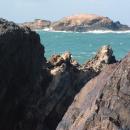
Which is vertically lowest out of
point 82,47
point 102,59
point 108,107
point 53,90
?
point 82,47

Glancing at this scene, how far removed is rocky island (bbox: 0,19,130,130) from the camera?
40.3 ft

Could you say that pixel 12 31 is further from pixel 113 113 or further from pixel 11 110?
pixel 113 113

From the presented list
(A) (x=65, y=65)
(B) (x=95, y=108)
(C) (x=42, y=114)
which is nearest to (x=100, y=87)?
(B) (x=95, y=108)

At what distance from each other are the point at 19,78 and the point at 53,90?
2163mm

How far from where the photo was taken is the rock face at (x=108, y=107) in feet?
39.5

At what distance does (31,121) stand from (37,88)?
1086 millimetres

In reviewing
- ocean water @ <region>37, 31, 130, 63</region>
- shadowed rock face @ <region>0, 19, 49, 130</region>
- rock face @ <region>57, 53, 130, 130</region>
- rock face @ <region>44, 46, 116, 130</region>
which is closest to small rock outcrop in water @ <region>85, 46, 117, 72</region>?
rock face @ <region>44, 46, 116, 130</region>

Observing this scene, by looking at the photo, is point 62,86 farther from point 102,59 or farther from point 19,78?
point 102,59

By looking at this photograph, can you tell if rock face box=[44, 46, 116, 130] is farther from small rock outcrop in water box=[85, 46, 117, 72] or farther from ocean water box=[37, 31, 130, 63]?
ocean water box=[37, 31, 130, 63]

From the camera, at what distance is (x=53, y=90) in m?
20.0

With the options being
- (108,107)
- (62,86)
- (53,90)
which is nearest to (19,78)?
(53,90)

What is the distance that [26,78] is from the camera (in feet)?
60.8

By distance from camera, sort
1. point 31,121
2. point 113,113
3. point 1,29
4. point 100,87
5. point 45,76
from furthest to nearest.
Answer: point 45,76
point 31,121
point 1,29
point 100,87
point 113,113

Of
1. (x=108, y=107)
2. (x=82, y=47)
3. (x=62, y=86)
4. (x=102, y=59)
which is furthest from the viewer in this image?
(x=82, y=47)
